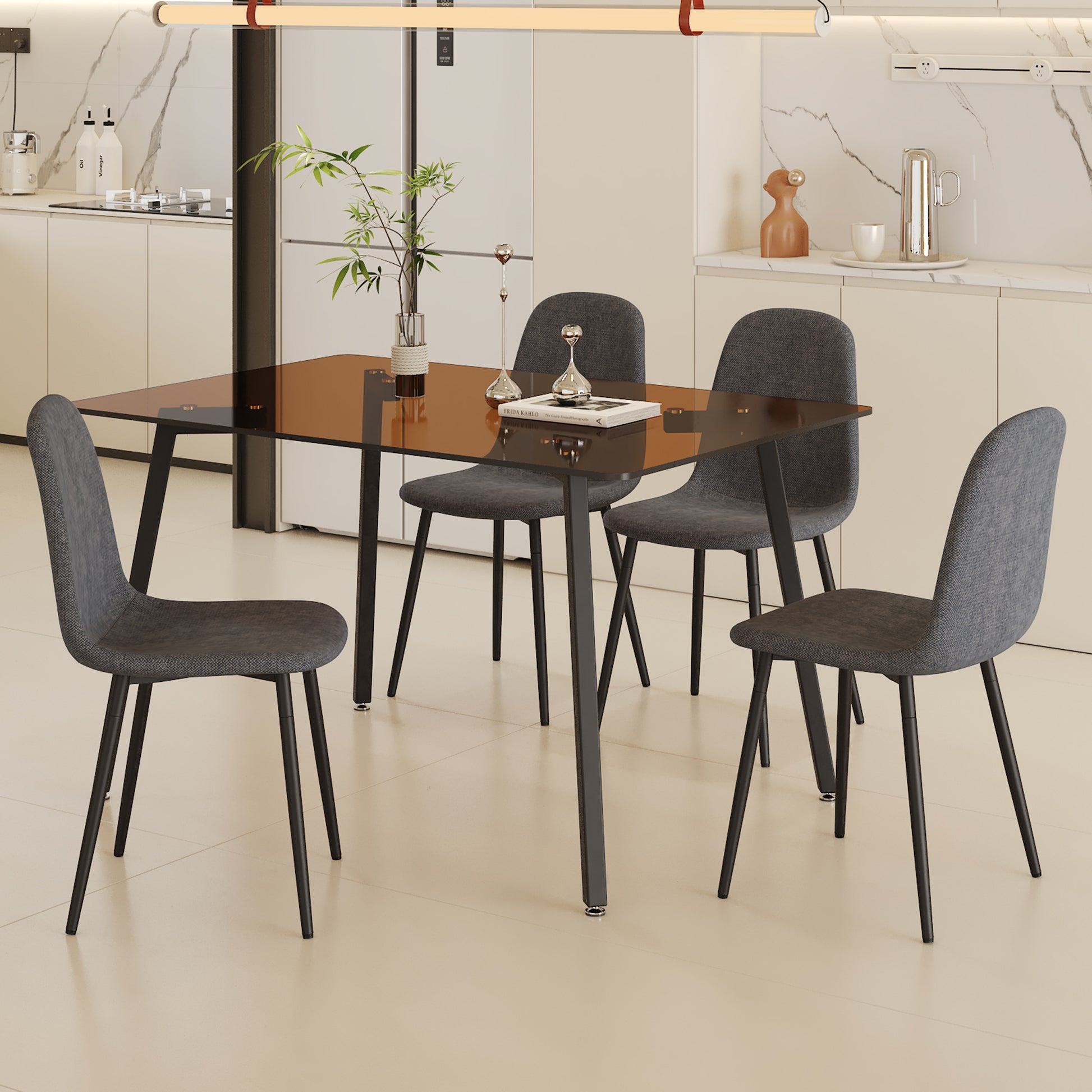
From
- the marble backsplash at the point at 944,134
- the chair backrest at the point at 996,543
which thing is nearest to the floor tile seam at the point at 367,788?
the chair backrest at the point at 996,543

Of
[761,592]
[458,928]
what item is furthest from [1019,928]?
[761,592]

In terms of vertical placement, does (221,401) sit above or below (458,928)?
above

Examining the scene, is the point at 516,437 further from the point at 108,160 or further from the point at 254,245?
the point at 108,160

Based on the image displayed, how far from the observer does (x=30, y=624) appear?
191 inches

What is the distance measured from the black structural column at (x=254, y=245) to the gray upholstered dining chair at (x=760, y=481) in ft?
7.02

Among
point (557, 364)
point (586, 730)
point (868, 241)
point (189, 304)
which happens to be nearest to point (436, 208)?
point (557, 364)

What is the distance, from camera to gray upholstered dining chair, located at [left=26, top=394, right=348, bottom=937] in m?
2.85

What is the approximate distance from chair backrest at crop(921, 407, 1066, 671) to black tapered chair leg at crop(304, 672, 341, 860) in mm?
1089

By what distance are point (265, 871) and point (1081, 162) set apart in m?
3.17

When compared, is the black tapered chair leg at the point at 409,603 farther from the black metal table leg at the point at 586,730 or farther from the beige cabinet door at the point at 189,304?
the beige cabinet door at the point at 189,304

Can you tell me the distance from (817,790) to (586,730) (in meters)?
0.83

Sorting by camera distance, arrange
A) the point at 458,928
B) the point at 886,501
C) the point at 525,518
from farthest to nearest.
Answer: the point at 886,501, the point at 525,518, the point at 458,928

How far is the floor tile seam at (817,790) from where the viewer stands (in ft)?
11.5

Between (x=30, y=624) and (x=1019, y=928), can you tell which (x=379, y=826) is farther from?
(x=30, y=624)
